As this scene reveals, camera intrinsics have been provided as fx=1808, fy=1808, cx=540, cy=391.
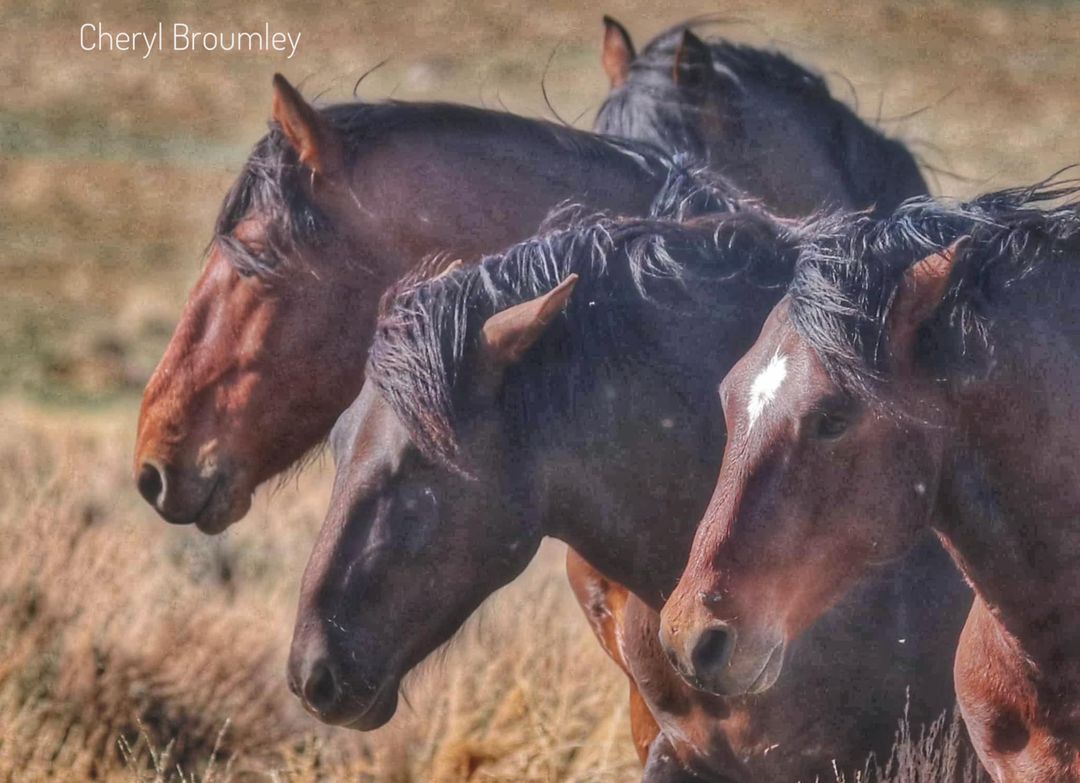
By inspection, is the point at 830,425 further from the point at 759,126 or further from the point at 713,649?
the point at 759,126

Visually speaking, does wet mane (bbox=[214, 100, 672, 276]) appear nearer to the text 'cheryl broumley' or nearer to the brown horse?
the brown horse

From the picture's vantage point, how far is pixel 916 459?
3207 mm

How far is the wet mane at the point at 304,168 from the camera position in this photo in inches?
188

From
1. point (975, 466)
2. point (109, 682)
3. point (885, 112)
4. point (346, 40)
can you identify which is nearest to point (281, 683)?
point (109, 682)

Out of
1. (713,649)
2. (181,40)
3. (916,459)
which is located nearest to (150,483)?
(713,649)

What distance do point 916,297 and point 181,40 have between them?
21.1 m

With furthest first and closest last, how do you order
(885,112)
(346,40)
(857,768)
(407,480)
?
(346,40)
(885,112)
(857,768)
(407,480)

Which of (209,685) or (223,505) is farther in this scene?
(209,685)

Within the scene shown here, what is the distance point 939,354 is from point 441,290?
1111 mm

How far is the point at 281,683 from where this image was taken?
6062 millimetres

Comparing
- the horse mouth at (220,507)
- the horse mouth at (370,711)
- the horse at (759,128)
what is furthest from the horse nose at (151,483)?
the horse at (759,128)

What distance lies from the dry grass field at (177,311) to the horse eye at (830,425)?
0.85 m

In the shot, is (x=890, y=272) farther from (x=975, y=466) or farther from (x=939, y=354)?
(x=975, y=466)

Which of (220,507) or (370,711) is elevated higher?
(370,711)
